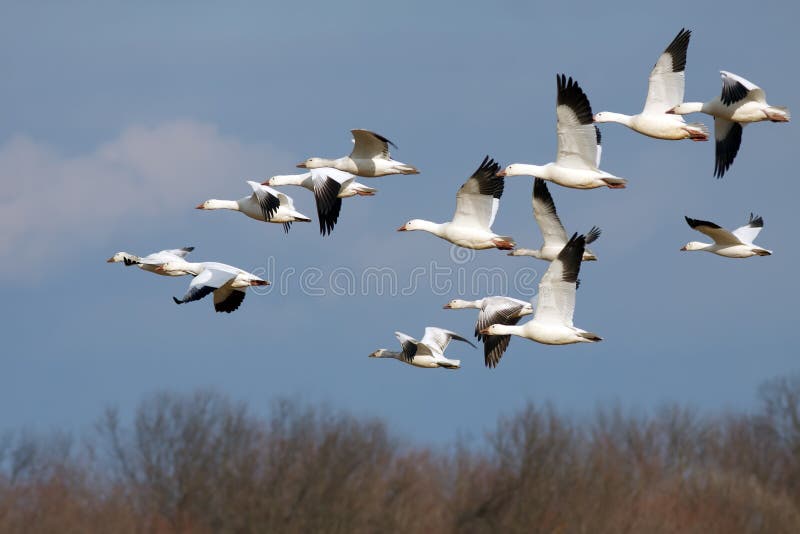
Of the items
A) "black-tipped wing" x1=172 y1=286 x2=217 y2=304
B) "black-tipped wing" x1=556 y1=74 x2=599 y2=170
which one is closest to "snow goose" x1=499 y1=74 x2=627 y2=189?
"black-tipped wing" x1=556 y1=74 x2=599 y2=170

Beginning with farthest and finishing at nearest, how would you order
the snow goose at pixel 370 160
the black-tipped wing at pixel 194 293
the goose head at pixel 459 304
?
the goose head at pixel 459 304 < the snow goose at pixel 370 160 < the black-tipped wing at pixel 194 293

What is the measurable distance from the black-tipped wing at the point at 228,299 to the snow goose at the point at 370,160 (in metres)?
2.63

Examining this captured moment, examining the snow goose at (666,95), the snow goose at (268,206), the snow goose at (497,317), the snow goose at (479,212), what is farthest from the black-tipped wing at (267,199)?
the snow goose at (666,95)

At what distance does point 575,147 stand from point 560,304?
109 inches

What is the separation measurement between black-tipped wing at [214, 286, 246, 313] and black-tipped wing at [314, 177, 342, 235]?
2.20 meters

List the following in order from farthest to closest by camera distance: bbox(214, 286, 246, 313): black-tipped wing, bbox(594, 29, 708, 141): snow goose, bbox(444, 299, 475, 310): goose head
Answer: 1. bbox(444, 299, 475, 310): goose head
2. bbox(214, 286, 246, 313): black-tipped wing
3. bbox(594, 29, 708, 141): snow goose

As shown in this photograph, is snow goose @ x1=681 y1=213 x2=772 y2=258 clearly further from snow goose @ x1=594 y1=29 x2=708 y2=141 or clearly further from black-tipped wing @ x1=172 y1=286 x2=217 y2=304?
black-tipped wing @ x1=172 y1=286 x2=217 y2=304

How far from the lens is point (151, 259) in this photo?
2202 cm

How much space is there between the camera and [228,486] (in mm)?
33312

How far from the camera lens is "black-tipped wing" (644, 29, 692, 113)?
68.8ft

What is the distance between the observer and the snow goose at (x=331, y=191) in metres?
21.7

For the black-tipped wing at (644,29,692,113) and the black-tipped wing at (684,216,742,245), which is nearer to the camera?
the black-tipped wing at (644,29,692,113)

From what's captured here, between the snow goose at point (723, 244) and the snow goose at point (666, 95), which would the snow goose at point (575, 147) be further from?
the snow goose at point (723, 244)

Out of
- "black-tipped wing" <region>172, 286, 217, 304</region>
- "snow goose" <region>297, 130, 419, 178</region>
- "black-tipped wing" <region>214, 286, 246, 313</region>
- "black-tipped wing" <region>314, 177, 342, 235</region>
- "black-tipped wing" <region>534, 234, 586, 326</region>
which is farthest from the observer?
"black-tipped wing" <region>214, 286, 246, 313</region>
